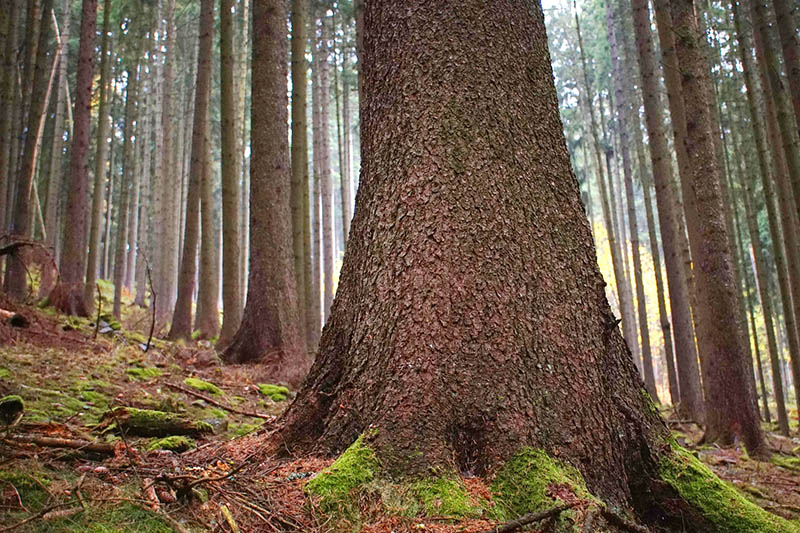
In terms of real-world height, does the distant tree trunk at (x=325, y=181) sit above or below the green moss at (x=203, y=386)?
above

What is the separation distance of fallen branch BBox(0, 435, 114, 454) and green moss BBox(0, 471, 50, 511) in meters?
0.35

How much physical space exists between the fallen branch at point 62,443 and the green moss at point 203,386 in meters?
3.48

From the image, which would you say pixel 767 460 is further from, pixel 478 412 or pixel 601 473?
pixel 478 412

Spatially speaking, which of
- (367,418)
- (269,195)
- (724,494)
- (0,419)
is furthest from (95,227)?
(724,494)

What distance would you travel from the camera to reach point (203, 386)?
6480 mm

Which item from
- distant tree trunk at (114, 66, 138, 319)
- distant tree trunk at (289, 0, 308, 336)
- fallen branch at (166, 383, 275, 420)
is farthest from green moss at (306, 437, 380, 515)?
distant tree trunk at (114, 66, 138, 319)

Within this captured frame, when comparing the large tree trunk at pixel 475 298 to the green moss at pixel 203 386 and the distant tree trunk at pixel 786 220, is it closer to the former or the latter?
the green moss at pixel 203 386

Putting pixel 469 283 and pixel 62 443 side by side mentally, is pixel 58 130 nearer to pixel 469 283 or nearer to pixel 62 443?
pixel 62 443

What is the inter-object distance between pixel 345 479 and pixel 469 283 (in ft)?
3.56

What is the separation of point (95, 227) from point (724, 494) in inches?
550

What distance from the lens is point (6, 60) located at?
9742mm

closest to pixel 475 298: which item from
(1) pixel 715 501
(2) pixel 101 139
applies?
(1) pixel 715 501

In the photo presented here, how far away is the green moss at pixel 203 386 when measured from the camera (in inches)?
254

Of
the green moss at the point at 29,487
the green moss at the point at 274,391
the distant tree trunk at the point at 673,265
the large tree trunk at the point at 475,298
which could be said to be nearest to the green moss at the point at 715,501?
the large tree trunk at the point at 475,298
